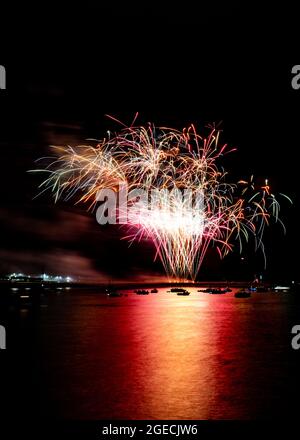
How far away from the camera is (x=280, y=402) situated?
11.1 m

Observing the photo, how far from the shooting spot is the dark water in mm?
10531

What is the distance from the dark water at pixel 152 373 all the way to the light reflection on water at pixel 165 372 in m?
0.02

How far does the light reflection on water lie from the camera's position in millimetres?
10562

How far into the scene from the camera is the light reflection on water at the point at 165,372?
34.7 feet

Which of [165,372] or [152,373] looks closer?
[152,373]

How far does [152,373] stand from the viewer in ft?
47.0

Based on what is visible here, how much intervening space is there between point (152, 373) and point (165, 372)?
1.18 feet

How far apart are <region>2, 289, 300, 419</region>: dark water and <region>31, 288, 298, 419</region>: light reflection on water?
20mm

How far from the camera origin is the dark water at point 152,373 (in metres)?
10.5
